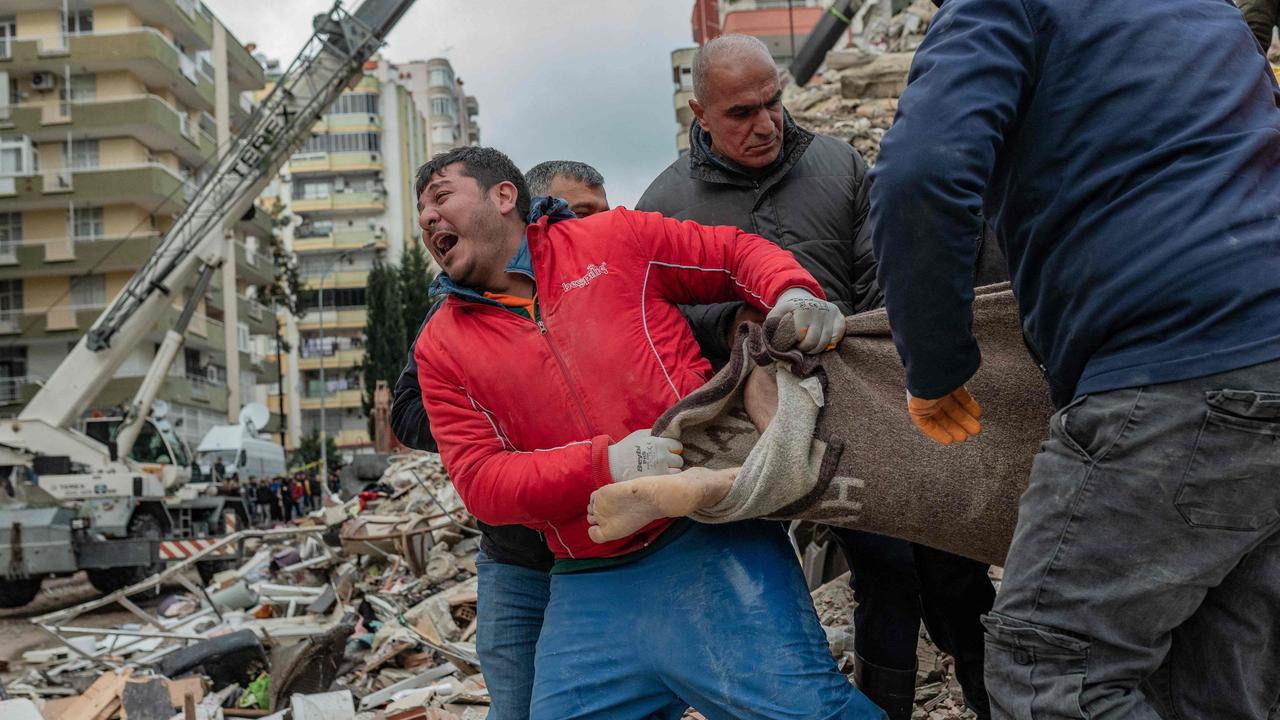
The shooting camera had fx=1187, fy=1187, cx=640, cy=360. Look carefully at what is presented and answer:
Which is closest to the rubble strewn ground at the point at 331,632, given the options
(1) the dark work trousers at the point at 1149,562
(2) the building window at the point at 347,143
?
(1) the dark work trousers at the point at 1149,562

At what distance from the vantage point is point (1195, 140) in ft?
6.72

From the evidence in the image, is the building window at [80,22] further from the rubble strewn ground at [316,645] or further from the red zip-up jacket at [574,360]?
the red zip-up jacket at [574,360]

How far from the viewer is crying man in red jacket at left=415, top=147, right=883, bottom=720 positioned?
2865mm

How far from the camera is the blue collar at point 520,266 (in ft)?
10.3

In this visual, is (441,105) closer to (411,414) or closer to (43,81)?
(43,81)

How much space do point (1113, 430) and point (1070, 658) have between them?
390 mm

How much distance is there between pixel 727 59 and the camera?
3654mm

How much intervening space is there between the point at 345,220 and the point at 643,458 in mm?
83094

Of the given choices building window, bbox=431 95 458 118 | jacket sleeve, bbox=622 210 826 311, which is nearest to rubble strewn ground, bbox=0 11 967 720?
jacket sleeve, bbox=622 210 826 311

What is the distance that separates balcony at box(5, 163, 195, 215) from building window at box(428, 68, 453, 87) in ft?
206

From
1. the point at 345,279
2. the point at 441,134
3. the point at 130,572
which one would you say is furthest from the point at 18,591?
the point at 441,134

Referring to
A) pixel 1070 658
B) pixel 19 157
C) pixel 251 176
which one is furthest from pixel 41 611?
pixel 19 157

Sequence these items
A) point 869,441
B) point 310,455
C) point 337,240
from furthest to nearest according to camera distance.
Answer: point 337,240, point 310,455, point 869,441

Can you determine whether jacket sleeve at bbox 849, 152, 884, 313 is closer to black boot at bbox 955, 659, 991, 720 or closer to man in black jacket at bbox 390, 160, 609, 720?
black boot at bbox 955, 659, 991, 720
